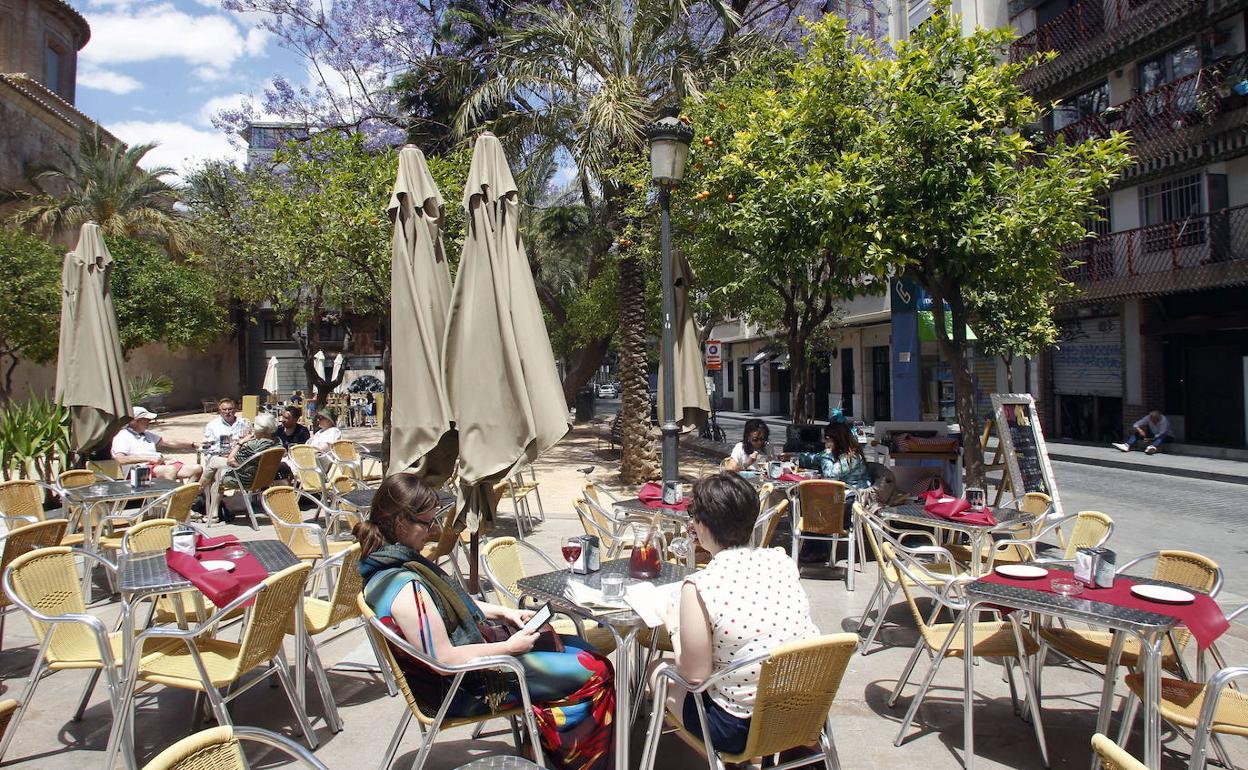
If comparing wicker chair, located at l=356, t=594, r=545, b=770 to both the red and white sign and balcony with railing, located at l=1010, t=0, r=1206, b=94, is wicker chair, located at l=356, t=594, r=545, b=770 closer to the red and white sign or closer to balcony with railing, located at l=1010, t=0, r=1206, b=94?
balcony with railing, located at l=1010, t=0, r=1206, b=94

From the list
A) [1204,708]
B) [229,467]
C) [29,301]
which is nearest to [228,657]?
[1204,708]

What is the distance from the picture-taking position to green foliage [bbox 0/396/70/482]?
879 centimetres

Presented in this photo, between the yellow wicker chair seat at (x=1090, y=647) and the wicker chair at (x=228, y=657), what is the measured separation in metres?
3.46

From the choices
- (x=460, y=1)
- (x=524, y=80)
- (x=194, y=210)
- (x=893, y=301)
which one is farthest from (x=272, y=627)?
(x=194, y=210)

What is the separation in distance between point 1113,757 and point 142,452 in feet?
29.2

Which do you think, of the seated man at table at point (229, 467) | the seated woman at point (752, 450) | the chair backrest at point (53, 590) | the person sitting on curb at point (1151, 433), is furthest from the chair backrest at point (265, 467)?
the person sitting on curb at point (1151, 433)

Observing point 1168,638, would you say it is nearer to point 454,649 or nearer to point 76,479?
point 454,649

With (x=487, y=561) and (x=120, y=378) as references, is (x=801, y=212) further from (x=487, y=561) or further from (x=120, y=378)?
(x=120, y=378)

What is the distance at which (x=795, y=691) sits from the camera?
248cm

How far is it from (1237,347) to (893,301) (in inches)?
463

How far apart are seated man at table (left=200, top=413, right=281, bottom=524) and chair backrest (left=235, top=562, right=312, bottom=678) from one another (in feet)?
18.9

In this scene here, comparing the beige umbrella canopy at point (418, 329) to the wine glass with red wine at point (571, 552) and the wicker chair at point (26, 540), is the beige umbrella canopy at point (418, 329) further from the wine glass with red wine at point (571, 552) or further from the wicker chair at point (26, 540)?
the wicker chair at point (26, 540)

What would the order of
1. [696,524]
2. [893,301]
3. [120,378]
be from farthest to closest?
[893,301], [120,378], [696,524]

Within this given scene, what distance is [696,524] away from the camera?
2.82m
